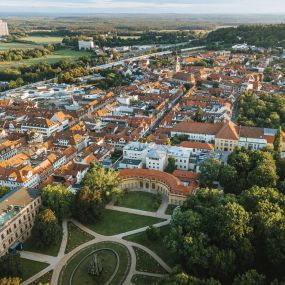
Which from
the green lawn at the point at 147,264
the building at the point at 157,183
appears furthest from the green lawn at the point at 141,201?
the green lawn at the point at 147,264

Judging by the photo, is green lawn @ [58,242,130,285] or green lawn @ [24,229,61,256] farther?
green lawn @ [24,229,61,256]

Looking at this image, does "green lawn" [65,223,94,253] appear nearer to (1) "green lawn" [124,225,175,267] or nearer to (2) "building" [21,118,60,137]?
(1) "green lawn" [124,225,175,267]

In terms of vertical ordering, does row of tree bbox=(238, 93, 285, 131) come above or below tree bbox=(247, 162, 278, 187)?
below

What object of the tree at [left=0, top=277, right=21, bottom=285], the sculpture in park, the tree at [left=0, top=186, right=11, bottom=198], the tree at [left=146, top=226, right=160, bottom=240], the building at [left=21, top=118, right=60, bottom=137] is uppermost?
the tree at [left=0, top=277, right=21, bottom=285]

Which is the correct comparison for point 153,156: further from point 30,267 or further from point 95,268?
point 30,267

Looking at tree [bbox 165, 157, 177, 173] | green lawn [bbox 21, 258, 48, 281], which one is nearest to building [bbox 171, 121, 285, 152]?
tree [bbox 165, 157, 177, 173]

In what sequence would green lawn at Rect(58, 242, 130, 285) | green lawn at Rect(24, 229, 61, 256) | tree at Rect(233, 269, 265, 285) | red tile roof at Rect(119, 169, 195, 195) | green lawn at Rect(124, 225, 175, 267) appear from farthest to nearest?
red tile roof at Rect(119, 169, 195, 195)
green lawn at Rect(24, 229, 61, 256)
green lawn at Rect(124, 225, 175, 267)
green lawn at Rect(58, 242, 130, 285)
tree at Rect(233, 269, 265, 285)

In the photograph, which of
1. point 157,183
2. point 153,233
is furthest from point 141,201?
point 153,233
